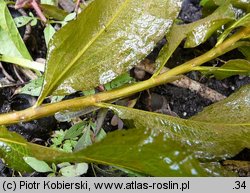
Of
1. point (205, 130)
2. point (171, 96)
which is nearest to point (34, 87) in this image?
point (171, 96)

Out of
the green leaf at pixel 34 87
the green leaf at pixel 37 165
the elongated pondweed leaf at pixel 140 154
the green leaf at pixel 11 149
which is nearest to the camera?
the elongated pondweed leaf at pixel 140 154

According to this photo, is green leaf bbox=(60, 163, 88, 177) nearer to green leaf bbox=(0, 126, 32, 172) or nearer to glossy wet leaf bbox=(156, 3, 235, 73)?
green leaf bbox=(0, 126, 32, 172)

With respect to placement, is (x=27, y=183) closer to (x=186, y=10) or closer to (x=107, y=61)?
(x=107, y=61)

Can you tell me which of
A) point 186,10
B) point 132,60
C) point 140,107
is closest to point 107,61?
point 132,60

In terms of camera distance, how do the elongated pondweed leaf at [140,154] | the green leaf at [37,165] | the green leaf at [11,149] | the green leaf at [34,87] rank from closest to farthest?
1. the elongated pondweed leaf at [140,154]
2. the green leaf at [11,149]
3. the green leaf at [37,165]
4. the green leaf at [34,87]

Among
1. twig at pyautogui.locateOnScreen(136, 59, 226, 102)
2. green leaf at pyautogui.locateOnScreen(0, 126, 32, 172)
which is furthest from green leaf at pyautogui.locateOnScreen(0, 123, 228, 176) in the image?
twig at pyautogui.locateOnScreen(136, 59, 226, 102)

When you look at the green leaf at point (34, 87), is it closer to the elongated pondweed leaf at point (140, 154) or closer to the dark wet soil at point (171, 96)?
the dark wet soil at point (171, 96)

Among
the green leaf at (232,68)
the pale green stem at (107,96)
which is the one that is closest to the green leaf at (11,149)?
the pale green stem at (107,96)
